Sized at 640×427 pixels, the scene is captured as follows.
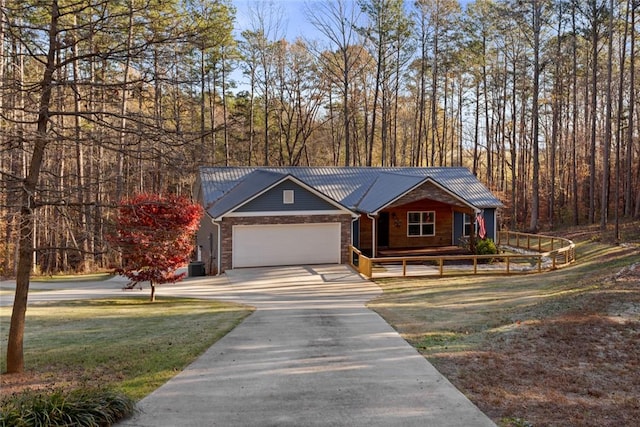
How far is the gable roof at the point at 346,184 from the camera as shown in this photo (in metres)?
22.0

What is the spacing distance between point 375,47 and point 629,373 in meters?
34.1

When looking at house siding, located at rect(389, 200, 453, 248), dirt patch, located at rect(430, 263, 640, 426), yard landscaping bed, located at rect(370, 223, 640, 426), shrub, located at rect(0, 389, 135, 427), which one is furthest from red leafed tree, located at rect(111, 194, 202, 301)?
house siding, located at rect(389, 200, 453, 248)

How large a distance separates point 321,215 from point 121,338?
13034mm

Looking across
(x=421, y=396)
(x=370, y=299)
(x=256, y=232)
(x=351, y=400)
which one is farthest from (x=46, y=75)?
(x=256, y=232)

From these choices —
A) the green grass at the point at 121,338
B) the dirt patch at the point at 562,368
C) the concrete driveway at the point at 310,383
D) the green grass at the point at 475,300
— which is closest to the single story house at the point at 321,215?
the green grass at the point at 475,300

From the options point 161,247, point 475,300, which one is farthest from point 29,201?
point 475,300

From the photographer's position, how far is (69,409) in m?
5.27

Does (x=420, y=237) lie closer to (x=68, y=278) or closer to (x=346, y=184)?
(x=346, y=184)

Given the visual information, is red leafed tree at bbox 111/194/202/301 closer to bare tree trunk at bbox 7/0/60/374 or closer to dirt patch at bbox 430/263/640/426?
bare tree trunk at bbox 7/0/60/374

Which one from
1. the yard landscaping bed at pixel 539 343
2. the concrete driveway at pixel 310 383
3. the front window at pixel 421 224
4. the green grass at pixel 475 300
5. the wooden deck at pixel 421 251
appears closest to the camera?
the concrete driveway at pixel 310 383

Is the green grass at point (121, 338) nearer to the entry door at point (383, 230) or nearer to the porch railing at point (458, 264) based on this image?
the porch railing at point (458, 264)

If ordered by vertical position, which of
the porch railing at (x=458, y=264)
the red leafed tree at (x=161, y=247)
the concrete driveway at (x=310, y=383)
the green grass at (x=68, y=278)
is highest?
the red leafed tree at (x=161, y=247)

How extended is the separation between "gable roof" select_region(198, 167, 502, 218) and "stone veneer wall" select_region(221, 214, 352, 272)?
607 millimetres

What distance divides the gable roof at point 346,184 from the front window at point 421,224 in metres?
1.86
